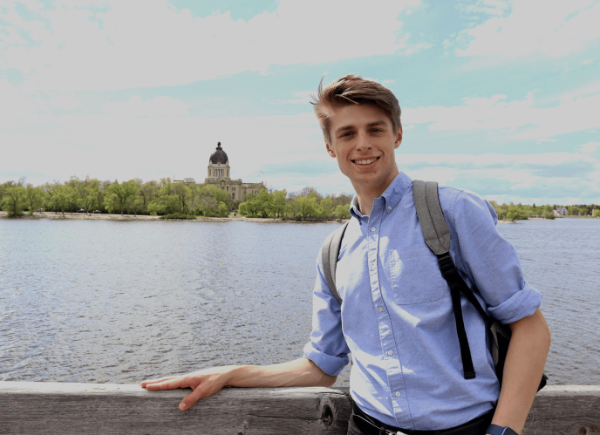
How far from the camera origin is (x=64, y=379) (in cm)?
1066

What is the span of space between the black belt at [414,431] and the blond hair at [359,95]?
1230 millimetres

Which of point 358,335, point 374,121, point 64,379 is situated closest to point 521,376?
point 358,335

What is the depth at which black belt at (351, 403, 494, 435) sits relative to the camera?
5.19 feet

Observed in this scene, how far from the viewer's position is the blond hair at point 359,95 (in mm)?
1878

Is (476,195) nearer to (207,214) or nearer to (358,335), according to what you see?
(358,335)

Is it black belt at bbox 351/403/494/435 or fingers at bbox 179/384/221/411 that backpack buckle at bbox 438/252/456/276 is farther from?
fingers at bbox 179/384/221/411

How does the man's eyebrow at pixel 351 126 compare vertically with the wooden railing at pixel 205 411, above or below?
above

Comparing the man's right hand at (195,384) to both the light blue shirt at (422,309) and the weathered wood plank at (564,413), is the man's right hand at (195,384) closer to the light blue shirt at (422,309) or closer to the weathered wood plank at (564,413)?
the light blue shirt at (422,309)

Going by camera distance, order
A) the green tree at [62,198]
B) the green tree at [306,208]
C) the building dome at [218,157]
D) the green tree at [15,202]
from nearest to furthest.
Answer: the green tree at [15,202], the green tree at [62,198], the green tree at [306,208], the building dome at [218,157]

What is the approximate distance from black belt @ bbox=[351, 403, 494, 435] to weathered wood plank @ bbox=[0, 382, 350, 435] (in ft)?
0.56

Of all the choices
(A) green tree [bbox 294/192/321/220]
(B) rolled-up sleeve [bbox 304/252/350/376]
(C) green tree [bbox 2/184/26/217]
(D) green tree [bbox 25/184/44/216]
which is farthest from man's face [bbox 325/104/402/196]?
(D) green tree [bbox 25/184/44/216]

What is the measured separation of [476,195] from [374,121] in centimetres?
54

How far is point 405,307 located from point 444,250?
0.26 meters

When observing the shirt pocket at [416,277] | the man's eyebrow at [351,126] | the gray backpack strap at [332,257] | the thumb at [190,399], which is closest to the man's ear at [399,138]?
the man's eyebrow at [351,126]
